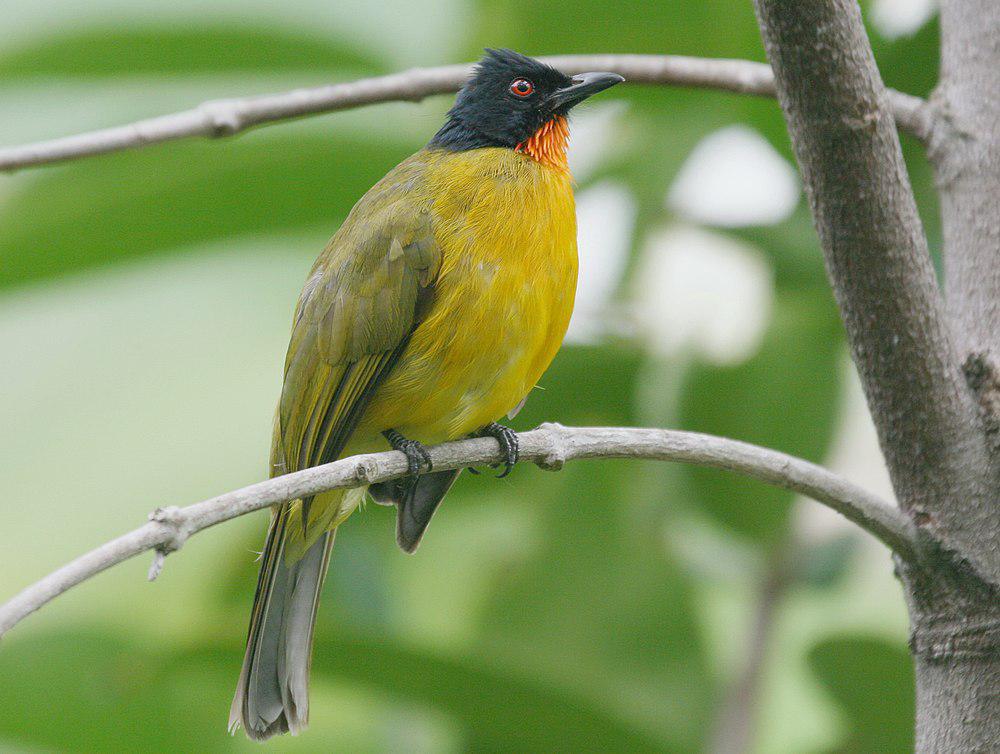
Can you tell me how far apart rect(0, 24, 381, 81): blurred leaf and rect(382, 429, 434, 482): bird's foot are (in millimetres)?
1336

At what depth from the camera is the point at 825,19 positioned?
1710 mm

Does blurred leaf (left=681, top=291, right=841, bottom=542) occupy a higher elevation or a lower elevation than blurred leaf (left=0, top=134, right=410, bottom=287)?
lower

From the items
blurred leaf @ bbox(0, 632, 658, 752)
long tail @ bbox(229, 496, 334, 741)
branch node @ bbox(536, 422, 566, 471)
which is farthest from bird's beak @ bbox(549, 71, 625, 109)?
blurred leaf @ bbox(0, 632, 658, 752)

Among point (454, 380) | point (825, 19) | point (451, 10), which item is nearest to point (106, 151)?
point (454, 380)

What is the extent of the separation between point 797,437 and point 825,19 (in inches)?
70.5

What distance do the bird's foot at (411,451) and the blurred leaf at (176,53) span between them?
4.38 ft

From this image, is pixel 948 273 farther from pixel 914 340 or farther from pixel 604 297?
pixel 604 297

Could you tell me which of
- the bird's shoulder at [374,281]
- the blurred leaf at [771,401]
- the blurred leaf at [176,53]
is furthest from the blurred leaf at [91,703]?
the blurred leaf at [176,53]

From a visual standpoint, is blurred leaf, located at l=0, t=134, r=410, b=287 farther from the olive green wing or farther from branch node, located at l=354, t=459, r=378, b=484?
branch node, located at l=354, t=459, r=378, b=484

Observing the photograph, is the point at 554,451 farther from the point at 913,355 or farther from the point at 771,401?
the point at 771,401

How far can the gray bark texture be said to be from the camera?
1.78 m

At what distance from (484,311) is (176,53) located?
1.71 m

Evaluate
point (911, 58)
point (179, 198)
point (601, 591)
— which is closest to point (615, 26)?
point (911, 58)

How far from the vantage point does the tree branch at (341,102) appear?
7.77 feet
